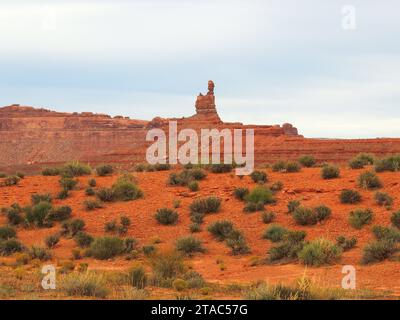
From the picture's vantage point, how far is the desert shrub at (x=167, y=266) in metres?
15.5

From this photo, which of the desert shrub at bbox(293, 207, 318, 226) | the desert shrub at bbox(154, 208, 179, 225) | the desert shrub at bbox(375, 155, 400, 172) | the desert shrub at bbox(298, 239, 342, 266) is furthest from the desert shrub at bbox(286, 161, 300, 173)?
the desert shrub at bbox(298, 239, 342, 266)

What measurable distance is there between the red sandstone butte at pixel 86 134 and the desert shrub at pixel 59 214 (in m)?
40.3

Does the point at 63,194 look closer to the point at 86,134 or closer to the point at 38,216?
the point at 38,216

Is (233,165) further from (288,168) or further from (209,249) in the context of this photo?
(209,249)

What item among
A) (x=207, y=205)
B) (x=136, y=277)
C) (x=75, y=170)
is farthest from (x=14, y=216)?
(x=136, y=277)

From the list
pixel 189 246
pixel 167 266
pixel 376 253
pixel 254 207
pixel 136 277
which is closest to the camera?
pixel 136 277

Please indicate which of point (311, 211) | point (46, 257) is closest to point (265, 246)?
point (311, 211)

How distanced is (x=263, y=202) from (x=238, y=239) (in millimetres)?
4335

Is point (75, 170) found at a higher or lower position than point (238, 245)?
higher

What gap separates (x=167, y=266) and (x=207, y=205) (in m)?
11.0

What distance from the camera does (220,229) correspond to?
23.5 m

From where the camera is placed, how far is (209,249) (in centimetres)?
2219

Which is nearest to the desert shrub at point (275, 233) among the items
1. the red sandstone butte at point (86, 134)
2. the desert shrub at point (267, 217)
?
the desert shrub at point (267, 217)

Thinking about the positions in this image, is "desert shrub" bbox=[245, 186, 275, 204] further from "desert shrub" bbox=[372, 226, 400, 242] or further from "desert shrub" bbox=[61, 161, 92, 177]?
"desert shrub" bbox=[61, 161, 92, 177]
